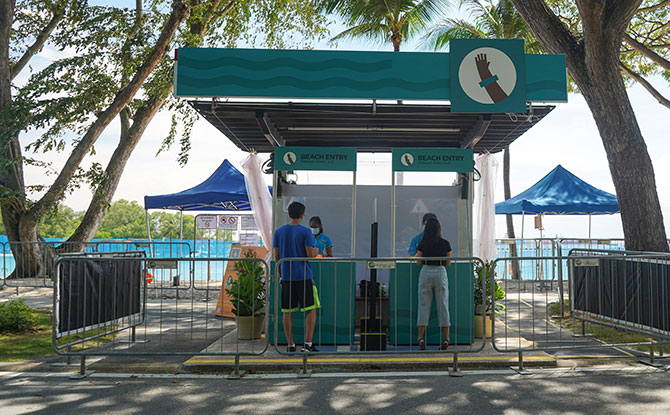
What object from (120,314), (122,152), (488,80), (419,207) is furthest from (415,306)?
(122,152)

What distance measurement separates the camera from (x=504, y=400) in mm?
5715

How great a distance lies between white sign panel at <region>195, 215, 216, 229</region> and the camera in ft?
61.3

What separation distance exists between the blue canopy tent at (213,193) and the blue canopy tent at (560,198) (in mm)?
9956

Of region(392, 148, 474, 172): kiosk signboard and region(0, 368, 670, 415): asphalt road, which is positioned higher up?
region(392, 148, 474, 172): kiosk signboard

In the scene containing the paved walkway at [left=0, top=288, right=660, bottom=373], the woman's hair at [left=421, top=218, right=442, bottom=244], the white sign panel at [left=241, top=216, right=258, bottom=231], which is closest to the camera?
the paved walkway at [left=0, top=288, right=660, bottom=373]

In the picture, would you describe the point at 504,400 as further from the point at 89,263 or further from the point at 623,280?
the point at 89,263

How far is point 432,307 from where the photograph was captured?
8.07 meters

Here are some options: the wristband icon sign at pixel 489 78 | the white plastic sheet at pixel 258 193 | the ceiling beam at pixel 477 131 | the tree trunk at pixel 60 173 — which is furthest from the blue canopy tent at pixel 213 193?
the wristband icon sign at pixel 489 78

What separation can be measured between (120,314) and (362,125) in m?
4.99

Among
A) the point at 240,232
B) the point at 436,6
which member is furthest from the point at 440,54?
the point at 436,6

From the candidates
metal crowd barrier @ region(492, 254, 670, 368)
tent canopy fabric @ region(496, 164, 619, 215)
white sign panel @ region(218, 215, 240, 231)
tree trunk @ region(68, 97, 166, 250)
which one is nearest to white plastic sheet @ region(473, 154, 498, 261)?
metal crowd barrier @ region(492, 254, 670, 368)

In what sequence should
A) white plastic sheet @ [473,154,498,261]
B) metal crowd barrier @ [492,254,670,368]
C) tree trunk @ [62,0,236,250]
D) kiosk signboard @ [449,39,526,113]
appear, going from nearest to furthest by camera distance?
metal crowd barrier @ [492,254,670,368]
kiosk signboard @ [449,39,526,113]
white plastic sheet @ [473,154,498,261]
tree trunk @ [62,0,236,250]

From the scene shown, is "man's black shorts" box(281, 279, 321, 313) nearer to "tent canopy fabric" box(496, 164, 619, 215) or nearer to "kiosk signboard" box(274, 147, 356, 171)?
"kiosk signboard" box(274, 147, 356, 171)

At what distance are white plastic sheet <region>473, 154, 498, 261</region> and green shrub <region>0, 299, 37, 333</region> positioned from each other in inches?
315
